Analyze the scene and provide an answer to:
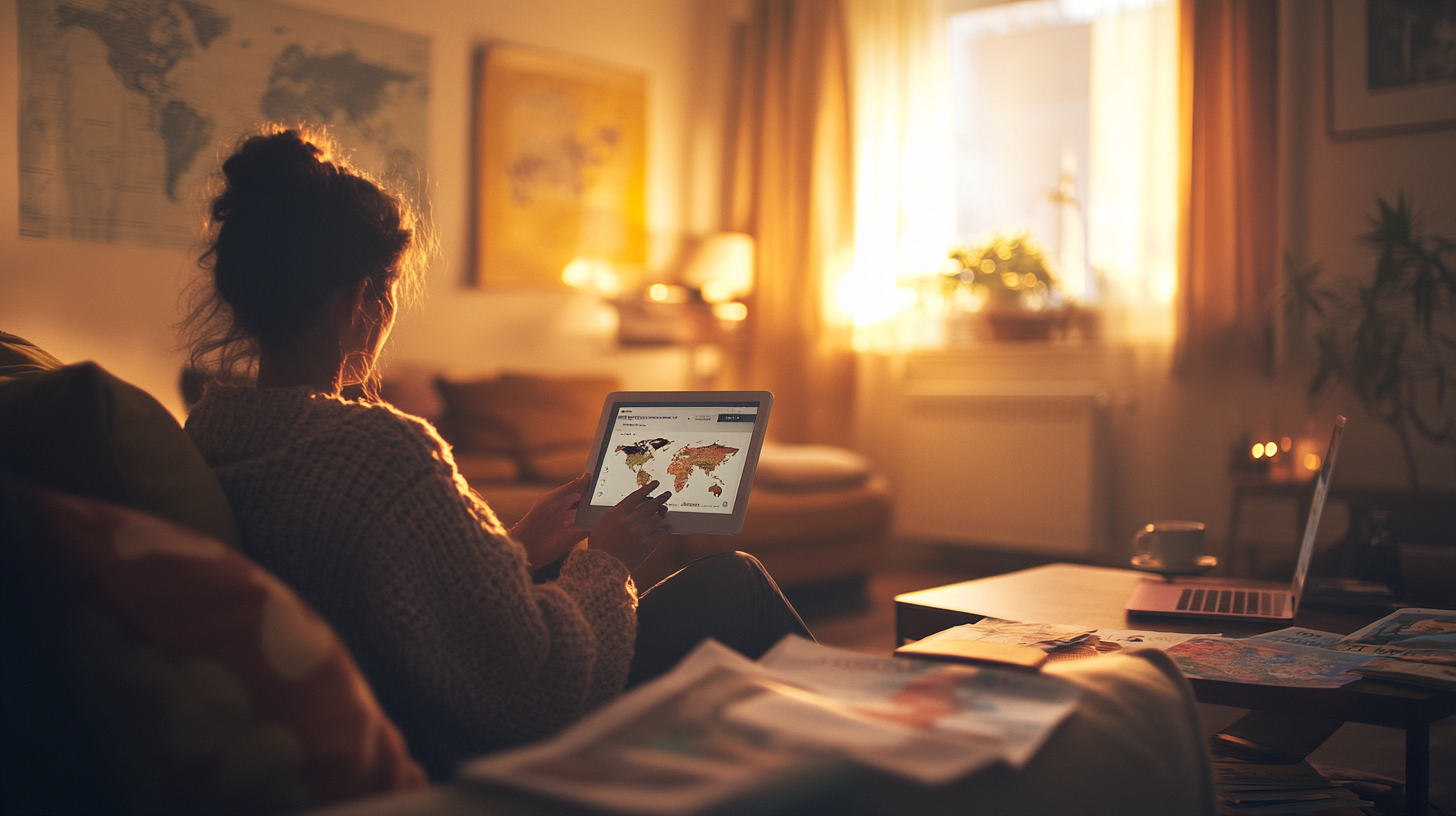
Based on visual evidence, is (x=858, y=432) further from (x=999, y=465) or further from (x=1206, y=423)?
(x=1206, y=423)

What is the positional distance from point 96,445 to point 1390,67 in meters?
3.68

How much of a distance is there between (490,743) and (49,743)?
1.21ft

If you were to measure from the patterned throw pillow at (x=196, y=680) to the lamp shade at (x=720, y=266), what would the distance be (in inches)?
148

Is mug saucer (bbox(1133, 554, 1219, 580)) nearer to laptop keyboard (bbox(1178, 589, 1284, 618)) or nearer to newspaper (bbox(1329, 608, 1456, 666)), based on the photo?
laptop keyboard (bbox(1178, 589, 1284, 618))

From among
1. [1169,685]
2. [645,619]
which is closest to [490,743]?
[645,619]

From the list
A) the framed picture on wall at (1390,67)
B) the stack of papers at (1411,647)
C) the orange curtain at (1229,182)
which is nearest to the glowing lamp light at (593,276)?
the orange curtain at (1229,182)

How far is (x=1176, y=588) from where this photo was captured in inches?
62.4

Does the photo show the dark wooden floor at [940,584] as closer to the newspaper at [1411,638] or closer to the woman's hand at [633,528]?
the newspaper at [1411,638]

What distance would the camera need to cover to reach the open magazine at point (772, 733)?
0.52 metres

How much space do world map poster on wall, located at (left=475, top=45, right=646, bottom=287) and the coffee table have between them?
2.86 meters

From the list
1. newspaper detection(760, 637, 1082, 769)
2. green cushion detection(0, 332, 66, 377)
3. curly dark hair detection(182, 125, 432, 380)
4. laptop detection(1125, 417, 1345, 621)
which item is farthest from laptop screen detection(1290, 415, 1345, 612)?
green cushion detection(0, 332, 66, 377)

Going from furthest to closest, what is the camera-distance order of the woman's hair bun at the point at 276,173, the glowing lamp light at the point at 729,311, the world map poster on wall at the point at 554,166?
the glowing lamp light at the point at 729,311, the world map poster on wall at the point at 554,166, the woman's hair bun at the point at 276,173

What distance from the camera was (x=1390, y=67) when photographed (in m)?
3.19

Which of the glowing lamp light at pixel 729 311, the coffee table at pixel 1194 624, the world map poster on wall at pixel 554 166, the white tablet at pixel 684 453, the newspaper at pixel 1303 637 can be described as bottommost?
the coffee table at pixel 1194 624
